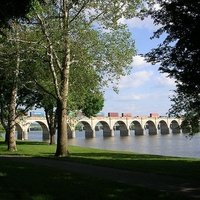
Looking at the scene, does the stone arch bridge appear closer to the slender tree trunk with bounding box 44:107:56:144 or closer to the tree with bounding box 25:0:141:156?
the slender tree trunk with bounding box 44:107:56:144

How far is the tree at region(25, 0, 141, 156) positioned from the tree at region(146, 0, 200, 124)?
1067 cm

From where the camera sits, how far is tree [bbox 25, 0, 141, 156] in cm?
2645

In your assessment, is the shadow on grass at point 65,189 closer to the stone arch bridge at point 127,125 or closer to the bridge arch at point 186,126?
the bridge arch at point 186,126

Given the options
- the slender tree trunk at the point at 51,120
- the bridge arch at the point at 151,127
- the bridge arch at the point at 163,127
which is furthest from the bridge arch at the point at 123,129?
the slender tree trunk at the point at 51,120

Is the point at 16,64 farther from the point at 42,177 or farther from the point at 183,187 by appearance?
the point at 183,187

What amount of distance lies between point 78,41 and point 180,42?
44.7ft

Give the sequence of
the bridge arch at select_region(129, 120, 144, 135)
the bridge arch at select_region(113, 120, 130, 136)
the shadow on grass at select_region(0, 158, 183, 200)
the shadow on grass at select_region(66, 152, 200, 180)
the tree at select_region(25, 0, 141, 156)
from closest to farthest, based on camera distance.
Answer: the shadow on grass at select_region(0, 158, 183, 200) < the shadow on grass at select_region(66, 152, 200, 180) < the tree at select_region(25, 0, 141, 156) < the bridge arch at select_region(113, 120, 130, 136) < the bridge arch at select_region(129, 120, 144, 135)

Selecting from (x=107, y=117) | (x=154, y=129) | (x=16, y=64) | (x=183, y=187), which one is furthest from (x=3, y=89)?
(x=154, y=129)

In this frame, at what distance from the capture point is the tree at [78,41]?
26.5 metres

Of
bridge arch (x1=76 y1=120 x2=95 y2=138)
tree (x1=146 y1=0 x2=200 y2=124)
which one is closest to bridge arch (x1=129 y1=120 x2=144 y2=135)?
bridge arch (x1=76 y1=120 x2=95 y2=138)

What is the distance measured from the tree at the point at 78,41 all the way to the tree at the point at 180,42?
10.7 meters

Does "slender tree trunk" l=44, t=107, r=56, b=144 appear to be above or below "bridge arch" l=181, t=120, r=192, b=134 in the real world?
above

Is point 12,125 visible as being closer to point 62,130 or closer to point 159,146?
point 62,130

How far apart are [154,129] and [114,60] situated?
124 meters
